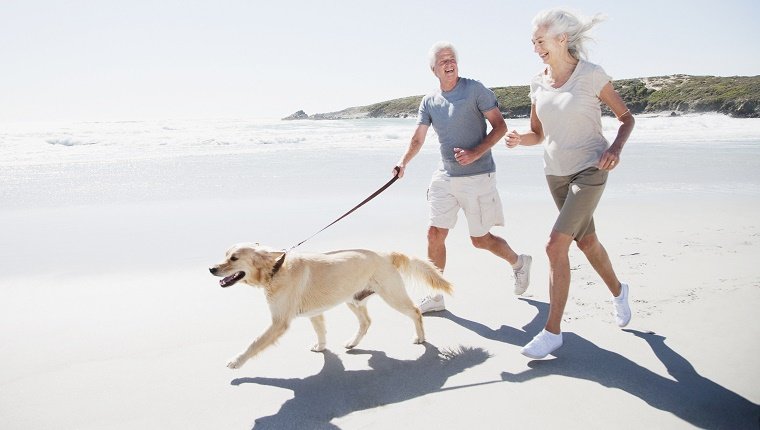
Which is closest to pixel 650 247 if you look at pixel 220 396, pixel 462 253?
pixel 462 253

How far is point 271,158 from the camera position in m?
15.4

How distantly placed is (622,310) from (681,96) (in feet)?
165

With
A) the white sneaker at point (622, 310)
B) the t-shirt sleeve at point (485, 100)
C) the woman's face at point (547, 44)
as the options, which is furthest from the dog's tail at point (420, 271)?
the woman's face at point (547, 44)

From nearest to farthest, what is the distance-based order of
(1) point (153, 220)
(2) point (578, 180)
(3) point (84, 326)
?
(2) point (578, 180) < (3) point (84, 326) < (1) point (153, 220)

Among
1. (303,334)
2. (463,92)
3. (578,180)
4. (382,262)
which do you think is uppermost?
(463,92)

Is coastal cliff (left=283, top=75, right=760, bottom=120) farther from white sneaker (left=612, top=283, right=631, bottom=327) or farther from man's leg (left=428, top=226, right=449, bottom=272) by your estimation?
white sneaker (left=612, top=283, right=631, bottom=327)

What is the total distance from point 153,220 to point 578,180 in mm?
5794

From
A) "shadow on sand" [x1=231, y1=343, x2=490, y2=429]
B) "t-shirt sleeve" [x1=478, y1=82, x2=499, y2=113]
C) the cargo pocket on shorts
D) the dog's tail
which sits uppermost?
"t-shirt sleeve" [x1=478, y1=82, x2=499, y2=113]

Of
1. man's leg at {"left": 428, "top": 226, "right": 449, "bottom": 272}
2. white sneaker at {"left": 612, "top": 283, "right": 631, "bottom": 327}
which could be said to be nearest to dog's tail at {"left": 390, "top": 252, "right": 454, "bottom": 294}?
man's leg at {"left": 428, "top": 226, "right": 449, "bottom": 272}

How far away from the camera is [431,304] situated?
439 centimetres

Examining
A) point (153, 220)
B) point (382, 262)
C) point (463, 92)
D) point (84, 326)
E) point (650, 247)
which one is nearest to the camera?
point (382, 262)

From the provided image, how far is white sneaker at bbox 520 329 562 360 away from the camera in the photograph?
11.0ft

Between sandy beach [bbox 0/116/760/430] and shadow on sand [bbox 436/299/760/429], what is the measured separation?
0.04 feet

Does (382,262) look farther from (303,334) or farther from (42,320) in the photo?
(42,320)
